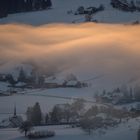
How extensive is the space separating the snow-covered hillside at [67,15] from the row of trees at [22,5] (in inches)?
1.0

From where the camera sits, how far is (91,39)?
240 cm

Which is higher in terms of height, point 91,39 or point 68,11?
point 68,11

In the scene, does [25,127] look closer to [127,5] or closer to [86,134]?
[86,134]

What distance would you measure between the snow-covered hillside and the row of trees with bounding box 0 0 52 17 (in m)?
0.03

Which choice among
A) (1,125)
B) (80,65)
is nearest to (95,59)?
(80,65)

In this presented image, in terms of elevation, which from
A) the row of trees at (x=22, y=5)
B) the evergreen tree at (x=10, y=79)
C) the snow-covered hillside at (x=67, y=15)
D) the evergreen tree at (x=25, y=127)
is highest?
the row of trees at (x=22, y=5)

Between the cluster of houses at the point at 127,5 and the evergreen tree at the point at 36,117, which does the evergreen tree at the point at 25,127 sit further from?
Result: the cluster of houses at the point at 127,5

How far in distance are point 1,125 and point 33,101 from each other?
0.18 m

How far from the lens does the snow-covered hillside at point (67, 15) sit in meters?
A: 2.48

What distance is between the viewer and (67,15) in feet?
8.27

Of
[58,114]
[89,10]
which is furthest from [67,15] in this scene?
[58,114]

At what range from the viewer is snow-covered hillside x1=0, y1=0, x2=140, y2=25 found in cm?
248

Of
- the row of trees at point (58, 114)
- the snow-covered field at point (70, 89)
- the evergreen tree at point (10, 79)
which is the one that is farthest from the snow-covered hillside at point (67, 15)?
the row of trees at point (58, 114)

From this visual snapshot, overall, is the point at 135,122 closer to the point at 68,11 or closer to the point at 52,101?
the point at 52,101
